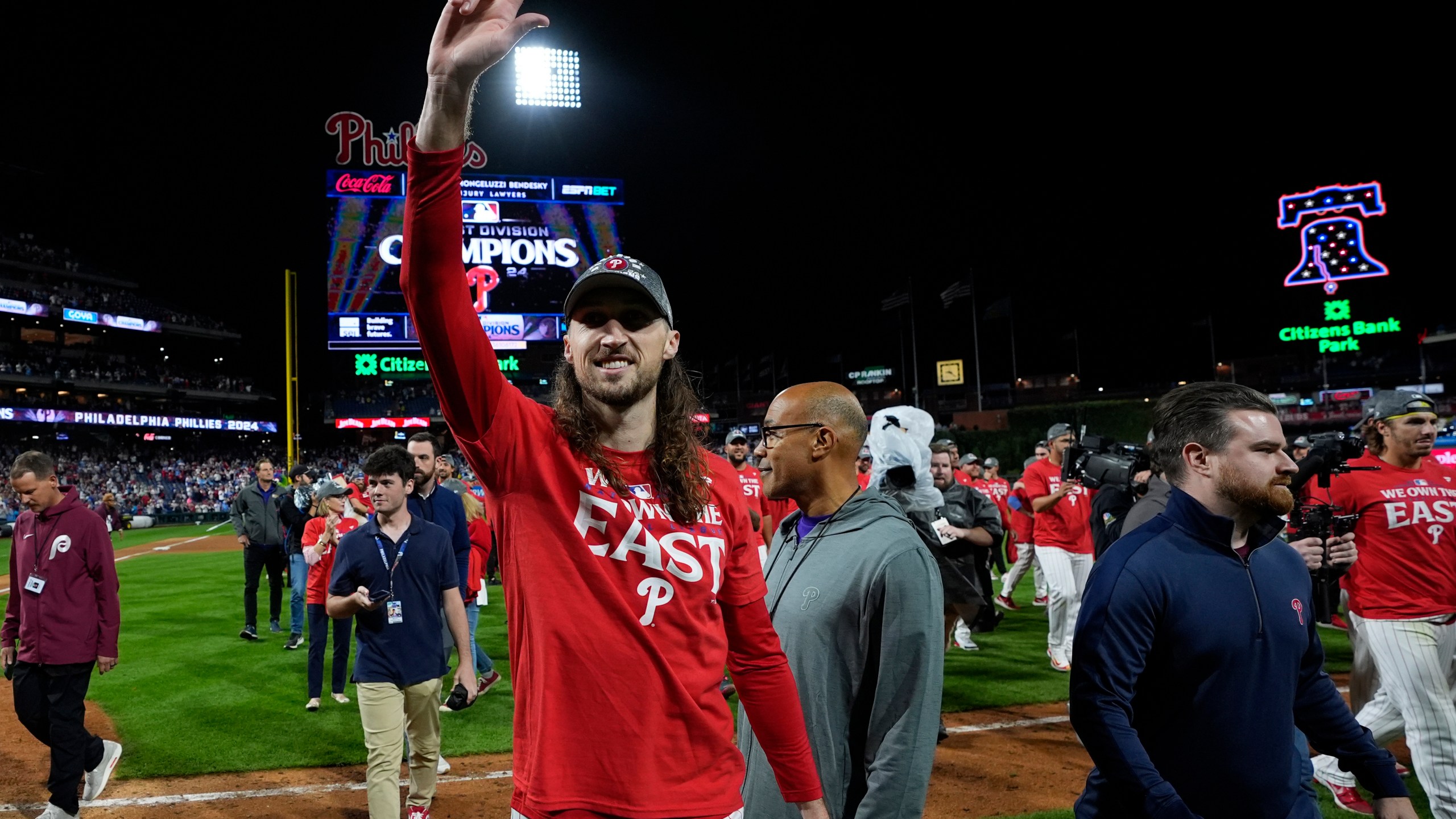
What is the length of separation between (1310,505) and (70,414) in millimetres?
60025

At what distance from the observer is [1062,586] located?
30.5ft

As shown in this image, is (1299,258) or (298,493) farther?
(1299,258)

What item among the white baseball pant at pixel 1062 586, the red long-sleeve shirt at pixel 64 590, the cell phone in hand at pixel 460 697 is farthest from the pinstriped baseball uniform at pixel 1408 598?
the red long-sleeve shirt at pixel 64 590

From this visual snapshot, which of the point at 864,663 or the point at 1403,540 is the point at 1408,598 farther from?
the point at 864,663

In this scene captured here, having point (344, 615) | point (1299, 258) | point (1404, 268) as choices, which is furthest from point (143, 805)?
point (1404, 268)

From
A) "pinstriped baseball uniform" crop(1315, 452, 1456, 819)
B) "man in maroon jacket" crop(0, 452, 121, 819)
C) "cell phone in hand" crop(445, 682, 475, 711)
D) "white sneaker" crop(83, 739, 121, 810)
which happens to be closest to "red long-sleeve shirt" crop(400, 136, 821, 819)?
"cell phone in hand" crop(445, 682, 475, 711)

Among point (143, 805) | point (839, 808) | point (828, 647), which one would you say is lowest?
point (143, 805)

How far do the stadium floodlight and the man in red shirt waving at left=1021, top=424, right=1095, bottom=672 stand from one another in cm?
3383

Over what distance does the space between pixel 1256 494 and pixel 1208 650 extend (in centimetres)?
50

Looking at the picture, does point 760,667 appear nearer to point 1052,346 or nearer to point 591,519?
point 591,519

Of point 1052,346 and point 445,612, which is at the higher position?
point 1052,346

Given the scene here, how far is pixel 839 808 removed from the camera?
254 cm

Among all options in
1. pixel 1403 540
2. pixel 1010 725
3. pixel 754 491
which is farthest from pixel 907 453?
pixel 754 491

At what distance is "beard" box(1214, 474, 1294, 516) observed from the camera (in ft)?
8.36
